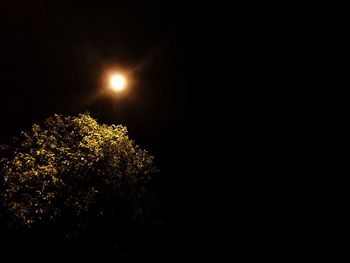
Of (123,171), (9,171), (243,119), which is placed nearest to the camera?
(9,171)

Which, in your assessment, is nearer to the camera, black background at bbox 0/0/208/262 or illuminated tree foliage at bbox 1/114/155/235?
illuminated tree foliage at bbox 1/114/155/235

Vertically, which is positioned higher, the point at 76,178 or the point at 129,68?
the point at 129,68

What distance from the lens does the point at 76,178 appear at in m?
16.2

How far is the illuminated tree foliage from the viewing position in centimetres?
1550

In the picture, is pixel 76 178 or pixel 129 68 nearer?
pixel 76 178

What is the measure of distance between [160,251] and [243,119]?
13.7 m

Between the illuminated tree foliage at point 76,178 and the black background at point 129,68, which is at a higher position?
the black background at point 129,68

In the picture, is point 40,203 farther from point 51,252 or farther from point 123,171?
point 51,252

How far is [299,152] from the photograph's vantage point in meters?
24.2

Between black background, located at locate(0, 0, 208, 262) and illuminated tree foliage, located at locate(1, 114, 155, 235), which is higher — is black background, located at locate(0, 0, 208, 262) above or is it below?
above

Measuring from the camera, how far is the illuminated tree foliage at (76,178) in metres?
15.5

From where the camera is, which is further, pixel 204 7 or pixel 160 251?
pixel 204 7

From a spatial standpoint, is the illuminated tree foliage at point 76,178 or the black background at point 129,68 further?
the black background at point 129,68

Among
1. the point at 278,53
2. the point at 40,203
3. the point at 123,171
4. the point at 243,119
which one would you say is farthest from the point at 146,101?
the point at 40,203
